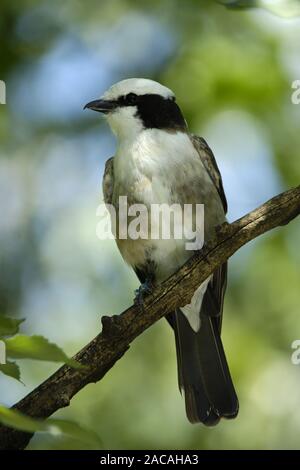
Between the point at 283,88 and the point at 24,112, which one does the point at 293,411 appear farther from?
the point at 24,112

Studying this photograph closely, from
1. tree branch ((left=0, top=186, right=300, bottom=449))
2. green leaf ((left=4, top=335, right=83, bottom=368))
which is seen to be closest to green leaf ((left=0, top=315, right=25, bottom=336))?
green leaf ((left=4, top=335, right=83, bottom=368))

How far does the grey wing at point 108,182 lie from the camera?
15.8ft

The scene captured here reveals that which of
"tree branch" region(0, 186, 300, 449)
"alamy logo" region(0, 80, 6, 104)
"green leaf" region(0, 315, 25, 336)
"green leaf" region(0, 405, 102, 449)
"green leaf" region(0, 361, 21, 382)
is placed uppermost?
"alamy logo" region(0, 80, 6, 104)

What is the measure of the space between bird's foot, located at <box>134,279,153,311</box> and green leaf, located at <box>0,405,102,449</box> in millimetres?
1947

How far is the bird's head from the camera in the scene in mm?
4785

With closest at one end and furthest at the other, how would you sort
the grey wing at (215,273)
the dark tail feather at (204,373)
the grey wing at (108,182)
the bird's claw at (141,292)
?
the bird's claw at (141,292)
the dark tail feather at (204,373)
the grey wing at (215,273)
the grey wing at (108,182)

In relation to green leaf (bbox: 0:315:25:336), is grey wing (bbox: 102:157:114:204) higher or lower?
higher

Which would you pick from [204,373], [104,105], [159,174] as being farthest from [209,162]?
[204,373]

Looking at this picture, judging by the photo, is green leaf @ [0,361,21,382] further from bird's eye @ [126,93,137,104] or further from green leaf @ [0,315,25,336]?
bird's eye @ [126,93,137,104]

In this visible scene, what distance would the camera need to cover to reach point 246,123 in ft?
18.4

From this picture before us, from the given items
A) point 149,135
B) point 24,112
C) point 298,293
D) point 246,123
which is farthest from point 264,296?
point 24,112
